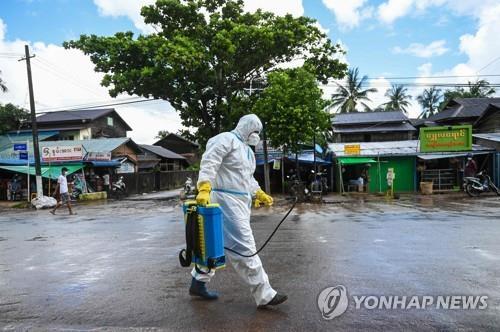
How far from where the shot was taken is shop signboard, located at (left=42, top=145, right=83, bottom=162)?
22.3m

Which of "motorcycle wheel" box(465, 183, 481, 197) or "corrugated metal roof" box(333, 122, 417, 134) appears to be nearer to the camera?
"motorcycle wheel" box(465, 183, 481, 197)

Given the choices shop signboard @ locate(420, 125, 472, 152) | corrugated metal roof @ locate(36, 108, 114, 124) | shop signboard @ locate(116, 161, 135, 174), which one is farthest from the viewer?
corrugated metal roof @ locate(36, 108, 114, 124)

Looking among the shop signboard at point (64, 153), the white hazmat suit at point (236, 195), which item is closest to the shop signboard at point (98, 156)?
the shop signboard at point (64, 153)

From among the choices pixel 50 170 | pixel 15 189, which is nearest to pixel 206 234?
pixel 50 170

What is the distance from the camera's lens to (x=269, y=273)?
5.21 meters

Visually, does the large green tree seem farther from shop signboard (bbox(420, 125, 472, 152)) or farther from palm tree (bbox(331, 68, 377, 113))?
palm tree (bbox(331, 68, 377, 113))

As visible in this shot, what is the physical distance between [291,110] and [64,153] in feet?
42.1

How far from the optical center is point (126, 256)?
6641 millimetres

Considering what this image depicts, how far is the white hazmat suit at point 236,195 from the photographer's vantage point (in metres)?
3.88

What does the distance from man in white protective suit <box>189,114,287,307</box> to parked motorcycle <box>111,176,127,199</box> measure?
68.9 feet

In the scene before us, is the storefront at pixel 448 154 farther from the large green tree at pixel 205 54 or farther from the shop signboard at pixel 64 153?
the shop signboard at pixel 64 153

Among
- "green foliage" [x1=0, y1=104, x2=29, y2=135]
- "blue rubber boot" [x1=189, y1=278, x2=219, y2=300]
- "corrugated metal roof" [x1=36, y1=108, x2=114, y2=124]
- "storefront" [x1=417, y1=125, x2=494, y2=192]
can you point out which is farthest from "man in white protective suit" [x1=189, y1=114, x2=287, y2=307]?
"corrugated metal roof" [x1=36, y1=108, x2=114, y2=124]

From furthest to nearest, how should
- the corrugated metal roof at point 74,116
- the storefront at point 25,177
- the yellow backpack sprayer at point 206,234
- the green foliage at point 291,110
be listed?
the corrugated metal roof at point 74,116 < the storefront at point 25,177 < the green foliage at point 291,110 < the yellow backpack sprayer at point 206,234

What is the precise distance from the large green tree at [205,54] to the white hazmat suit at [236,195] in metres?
15.2
